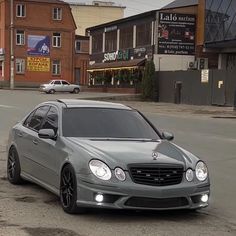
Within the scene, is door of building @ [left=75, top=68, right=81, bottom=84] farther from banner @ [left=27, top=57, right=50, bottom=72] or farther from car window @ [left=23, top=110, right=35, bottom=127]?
car window @ [left=23, top=110, right=35, bottom=127]

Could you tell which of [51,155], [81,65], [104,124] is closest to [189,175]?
[104,124]

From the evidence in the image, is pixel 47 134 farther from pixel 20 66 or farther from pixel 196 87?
pixel 20 66

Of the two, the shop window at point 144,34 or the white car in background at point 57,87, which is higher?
the shop window at point 144,34

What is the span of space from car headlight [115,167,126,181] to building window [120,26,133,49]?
54.0m

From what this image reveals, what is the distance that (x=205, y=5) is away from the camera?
2000 inches

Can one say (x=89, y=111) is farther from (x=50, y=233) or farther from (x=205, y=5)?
(x=205, y=5)

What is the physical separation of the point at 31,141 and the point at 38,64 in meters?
65.3

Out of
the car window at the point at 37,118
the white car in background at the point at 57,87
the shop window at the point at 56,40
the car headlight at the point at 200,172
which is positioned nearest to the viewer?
the car headlight at the point at 200,172

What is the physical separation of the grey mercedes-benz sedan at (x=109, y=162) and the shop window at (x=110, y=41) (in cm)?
5667

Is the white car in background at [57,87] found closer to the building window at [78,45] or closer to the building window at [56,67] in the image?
the building window at [56,67]

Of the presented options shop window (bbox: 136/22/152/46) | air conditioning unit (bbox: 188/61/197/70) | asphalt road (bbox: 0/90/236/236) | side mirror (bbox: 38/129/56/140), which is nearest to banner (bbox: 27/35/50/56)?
shop window (bbox: 136/22/152/46)

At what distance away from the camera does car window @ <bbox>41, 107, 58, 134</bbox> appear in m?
8.54

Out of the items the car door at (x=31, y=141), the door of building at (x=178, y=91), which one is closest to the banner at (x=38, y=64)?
the door of building at (x=178, y=91)

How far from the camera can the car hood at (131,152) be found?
712 cm
